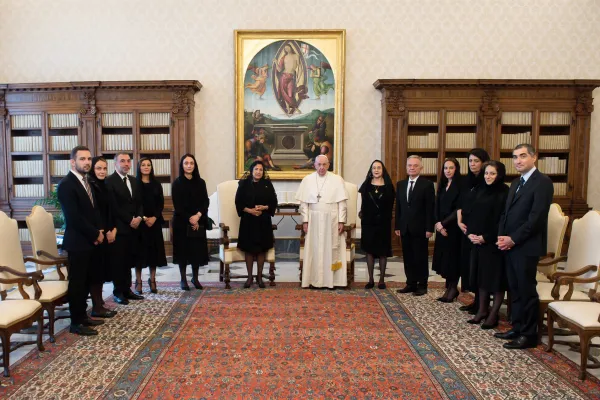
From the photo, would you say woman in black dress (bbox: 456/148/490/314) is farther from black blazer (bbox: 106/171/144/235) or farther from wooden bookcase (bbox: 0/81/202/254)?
wooden bookcase (bbox: 0/81/202/254)

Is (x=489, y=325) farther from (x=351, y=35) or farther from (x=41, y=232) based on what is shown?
(x=351, y=35)

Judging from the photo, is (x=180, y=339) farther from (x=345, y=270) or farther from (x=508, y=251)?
(x=508, y=251)

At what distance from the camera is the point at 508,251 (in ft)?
13.2

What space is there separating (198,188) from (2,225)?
2.19 m

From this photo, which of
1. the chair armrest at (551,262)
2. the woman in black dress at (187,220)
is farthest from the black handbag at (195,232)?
the chair armrest at (551,262)

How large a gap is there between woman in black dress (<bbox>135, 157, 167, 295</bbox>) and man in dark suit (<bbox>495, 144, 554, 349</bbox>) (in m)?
3.74

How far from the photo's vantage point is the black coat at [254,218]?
5.89 metres

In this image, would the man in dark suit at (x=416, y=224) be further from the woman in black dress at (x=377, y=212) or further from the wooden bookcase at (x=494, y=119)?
the wooden bookcase at (x=494, y=119)

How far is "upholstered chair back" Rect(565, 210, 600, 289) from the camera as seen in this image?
4078 mm

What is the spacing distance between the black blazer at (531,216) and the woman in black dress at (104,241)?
12.1 ft

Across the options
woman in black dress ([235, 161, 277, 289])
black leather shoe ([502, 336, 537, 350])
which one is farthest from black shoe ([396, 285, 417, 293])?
black leather shoe ([502, 336, 537, 350])

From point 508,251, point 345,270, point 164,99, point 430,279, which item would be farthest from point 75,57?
point 508,251

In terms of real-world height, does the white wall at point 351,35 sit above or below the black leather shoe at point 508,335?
above

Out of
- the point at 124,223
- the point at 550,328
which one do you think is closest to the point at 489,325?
the point at 550,328
